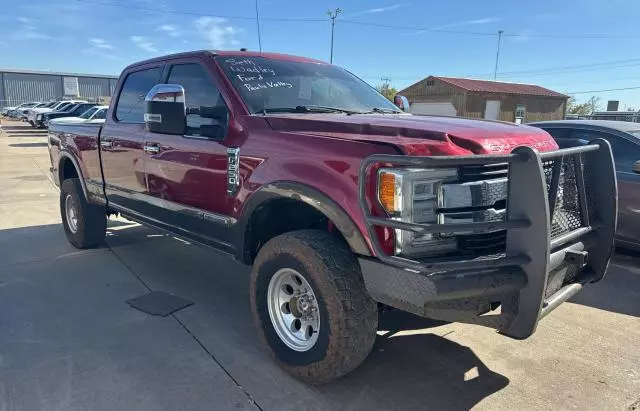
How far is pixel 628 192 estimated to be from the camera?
5246mm

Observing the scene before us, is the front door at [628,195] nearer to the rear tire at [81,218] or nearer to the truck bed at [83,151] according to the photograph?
the truck bed at [83,151]

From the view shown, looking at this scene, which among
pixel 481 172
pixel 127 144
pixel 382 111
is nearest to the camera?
pixel 481 172

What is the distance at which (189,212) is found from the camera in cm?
377

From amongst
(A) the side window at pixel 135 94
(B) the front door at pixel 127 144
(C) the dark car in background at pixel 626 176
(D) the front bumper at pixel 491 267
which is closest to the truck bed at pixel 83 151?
(B) the front door at pixel 127 144

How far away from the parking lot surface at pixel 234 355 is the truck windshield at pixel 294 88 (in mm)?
1715

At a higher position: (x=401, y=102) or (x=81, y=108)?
(x=401, y=102)

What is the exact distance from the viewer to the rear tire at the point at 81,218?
557 centimetres

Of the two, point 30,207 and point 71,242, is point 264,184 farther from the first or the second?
point 30,207

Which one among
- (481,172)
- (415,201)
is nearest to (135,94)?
(415,201)

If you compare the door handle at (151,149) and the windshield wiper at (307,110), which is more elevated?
the windshield wiper at (307,110)

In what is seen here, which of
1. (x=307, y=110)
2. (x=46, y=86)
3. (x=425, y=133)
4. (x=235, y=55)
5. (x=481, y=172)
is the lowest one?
(x=481, y=172)

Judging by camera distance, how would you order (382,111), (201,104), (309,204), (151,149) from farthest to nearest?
(151,149) < (382,111) < (201,104) < (309,204)

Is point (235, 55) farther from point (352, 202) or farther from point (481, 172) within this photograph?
point (481, 172)

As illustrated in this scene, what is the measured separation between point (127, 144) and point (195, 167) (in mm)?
1282
